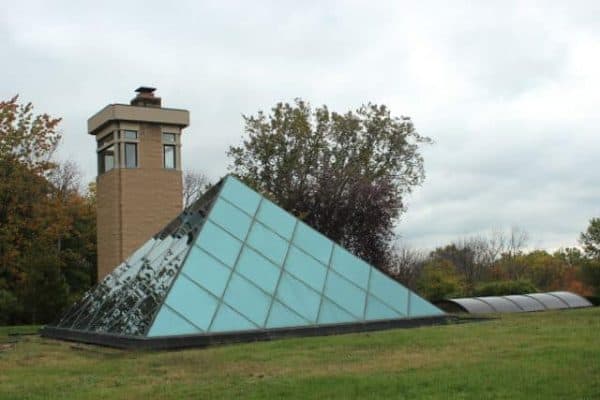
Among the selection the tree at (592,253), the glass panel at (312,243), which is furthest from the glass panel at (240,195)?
the tree at (592,253)

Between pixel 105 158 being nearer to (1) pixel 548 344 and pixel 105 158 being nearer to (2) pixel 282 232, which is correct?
(2) pixel 282 232

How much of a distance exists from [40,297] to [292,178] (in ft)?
47.1

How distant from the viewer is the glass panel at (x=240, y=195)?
711 inches

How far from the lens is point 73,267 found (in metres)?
37.6

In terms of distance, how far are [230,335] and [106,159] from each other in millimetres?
18129

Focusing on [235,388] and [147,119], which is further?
[147,119]

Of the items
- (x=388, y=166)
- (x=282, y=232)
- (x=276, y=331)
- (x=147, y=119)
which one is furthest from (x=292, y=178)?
(x=276, y=331)

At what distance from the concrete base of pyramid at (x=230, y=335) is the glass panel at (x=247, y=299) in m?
0.46

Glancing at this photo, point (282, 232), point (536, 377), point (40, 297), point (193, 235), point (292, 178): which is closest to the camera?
point (536, 377)

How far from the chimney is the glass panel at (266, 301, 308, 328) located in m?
17.0

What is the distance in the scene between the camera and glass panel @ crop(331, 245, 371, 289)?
17.3 meters

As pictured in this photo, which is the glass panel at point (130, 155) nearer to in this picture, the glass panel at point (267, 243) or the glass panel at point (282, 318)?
the glass panel at point (267, 243)

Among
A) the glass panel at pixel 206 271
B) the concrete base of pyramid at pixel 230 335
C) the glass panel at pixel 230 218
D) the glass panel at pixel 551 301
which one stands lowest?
the concrete base of pyramid at pixel 230 335

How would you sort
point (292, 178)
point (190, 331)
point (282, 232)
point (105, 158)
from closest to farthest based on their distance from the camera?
1. point (190, 331)
2. point (282, 232)
3. point (105, 158)
4. point (292, 178)
